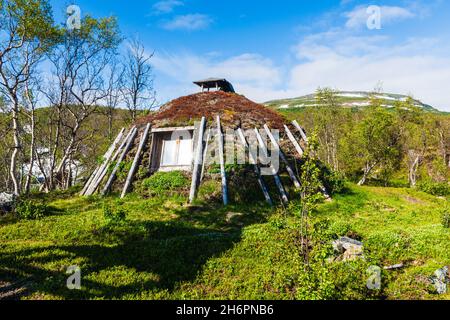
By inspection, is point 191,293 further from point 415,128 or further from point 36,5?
point 415,128

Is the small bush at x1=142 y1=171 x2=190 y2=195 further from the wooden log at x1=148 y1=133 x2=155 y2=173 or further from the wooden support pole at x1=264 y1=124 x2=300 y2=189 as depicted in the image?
the wooden support pole at x1=264 y1=124 x2=300 y2=189

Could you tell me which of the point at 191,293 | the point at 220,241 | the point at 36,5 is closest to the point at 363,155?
the point at 220,241

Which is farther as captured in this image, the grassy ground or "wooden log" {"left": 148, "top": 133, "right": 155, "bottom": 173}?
"wooden log" {"left": 148, "top": 133, "right": 155, "bottom": 173}

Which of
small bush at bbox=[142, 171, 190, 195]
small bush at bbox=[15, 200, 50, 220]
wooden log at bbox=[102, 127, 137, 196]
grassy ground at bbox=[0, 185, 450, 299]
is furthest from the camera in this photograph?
wooden log at bbox=[102, 127, 137, 196]

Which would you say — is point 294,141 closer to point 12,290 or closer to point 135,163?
point 135,163

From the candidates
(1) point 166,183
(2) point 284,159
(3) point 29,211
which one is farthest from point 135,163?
(2) point 284,159

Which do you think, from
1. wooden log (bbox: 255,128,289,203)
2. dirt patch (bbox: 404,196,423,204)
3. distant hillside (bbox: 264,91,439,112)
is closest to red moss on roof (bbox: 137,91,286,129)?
wooden log (bbox: 255,128,289,203)

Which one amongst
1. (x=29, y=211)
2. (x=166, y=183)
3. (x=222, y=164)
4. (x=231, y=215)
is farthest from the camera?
(x=166, y=183)

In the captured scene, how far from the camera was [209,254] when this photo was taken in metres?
9.19

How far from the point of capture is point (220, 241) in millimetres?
10234

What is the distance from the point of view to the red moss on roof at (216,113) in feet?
63.6

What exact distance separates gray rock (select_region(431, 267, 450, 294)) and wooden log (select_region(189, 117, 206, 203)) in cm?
1045

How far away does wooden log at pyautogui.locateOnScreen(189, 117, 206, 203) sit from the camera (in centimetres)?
1542

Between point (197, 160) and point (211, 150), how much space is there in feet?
4.21
